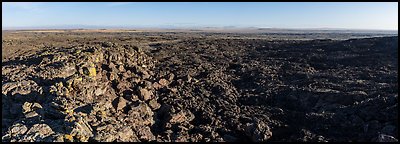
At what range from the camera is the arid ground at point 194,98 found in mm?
11516

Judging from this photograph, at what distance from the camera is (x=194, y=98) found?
52.2 feet

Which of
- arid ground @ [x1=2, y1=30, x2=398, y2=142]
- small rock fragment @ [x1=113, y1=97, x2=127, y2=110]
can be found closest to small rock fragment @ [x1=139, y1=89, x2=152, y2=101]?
arid ground @ [x1=2, y1=30, x2=398, y2=142]

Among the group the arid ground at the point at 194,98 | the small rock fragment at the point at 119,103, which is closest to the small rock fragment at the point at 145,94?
the arid ground at the point at 194,98

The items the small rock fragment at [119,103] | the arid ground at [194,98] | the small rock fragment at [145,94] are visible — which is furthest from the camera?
the small rock fragment at [145,94]

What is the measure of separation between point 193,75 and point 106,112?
8419 mm

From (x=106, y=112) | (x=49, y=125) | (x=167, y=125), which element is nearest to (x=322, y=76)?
(x=167, y=125)

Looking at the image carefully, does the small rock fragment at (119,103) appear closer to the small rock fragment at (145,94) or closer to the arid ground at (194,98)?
the arid ground at (194,98)

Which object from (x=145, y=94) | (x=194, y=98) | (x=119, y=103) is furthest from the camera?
(x=194, y=98)

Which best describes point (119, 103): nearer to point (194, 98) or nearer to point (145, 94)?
point (145, 94)

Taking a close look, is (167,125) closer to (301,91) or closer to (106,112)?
(106,112)

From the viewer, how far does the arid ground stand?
1152 cm

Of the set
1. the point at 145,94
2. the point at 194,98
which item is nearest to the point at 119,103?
the point at 145,94

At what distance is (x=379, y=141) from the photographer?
10.9 metres

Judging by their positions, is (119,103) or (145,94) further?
(145,94)
